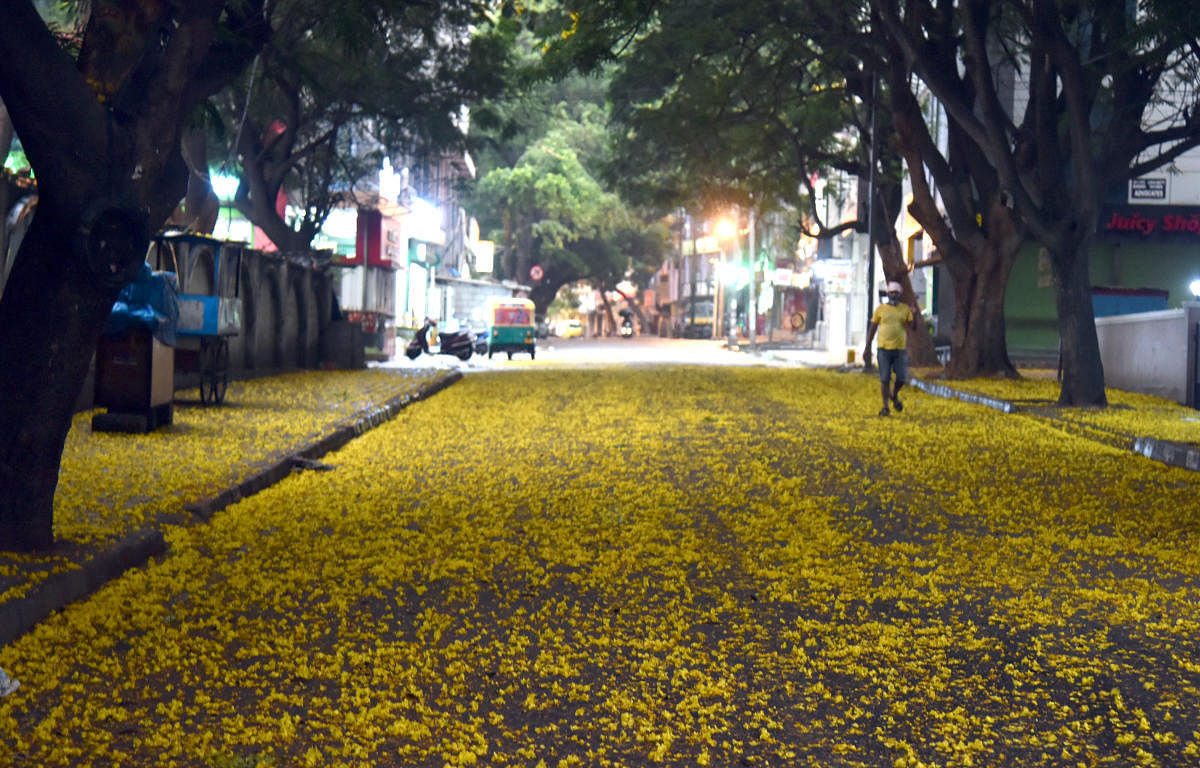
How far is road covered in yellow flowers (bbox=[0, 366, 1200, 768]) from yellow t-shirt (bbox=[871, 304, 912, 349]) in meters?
6.45

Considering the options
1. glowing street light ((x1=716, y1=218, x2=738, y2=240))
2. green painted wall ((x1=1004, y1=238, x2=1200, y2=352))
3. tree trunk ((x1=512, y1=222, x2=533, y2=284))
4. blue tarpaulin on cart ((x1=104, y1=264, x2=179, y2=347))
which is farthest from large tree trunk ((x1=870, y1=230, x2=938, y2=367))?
glowing street light ((x1=716, y1=218, x2=738, y2=240))

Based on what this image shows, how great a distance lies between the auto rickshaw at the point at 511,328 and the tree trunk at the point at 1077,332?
26022 mm

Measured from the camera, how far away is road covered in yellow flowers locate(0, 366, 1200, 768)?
4547 millimetres

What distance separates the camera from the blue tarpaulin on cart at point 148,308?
12.7 meters

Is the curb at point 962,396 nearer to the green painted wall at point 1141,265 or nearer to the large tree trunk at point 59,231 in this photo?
the green painted wall at point 1141,265

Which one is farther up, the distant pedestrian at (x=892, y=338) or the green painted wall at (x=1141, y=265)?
the green painted wall at (x=1141, y=265)

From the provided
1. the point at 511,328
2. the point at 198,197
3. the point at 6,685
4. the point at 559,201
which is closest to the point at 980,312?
the point at 198,197

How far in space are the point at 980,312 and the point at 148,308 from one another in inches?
727

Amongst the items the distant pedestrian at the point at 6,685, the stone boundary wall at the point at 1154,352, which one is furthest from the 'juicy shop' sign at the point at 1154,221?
the distant pedestrian at the point at 6,685

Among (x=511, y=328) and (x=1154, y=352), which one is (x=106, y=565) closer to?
(x=1154, y=352)

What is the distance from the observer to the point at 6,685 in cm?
489

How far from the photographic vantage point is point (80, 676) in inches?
202

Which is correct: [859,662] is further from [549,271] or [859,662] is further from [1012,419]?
[549,271]

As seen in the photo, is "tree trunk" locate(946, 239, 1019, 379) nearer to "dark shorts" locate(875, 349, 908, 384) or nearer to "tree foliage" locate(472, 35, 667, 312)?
"dark shorts" locate(875, 349, 908, 384)
